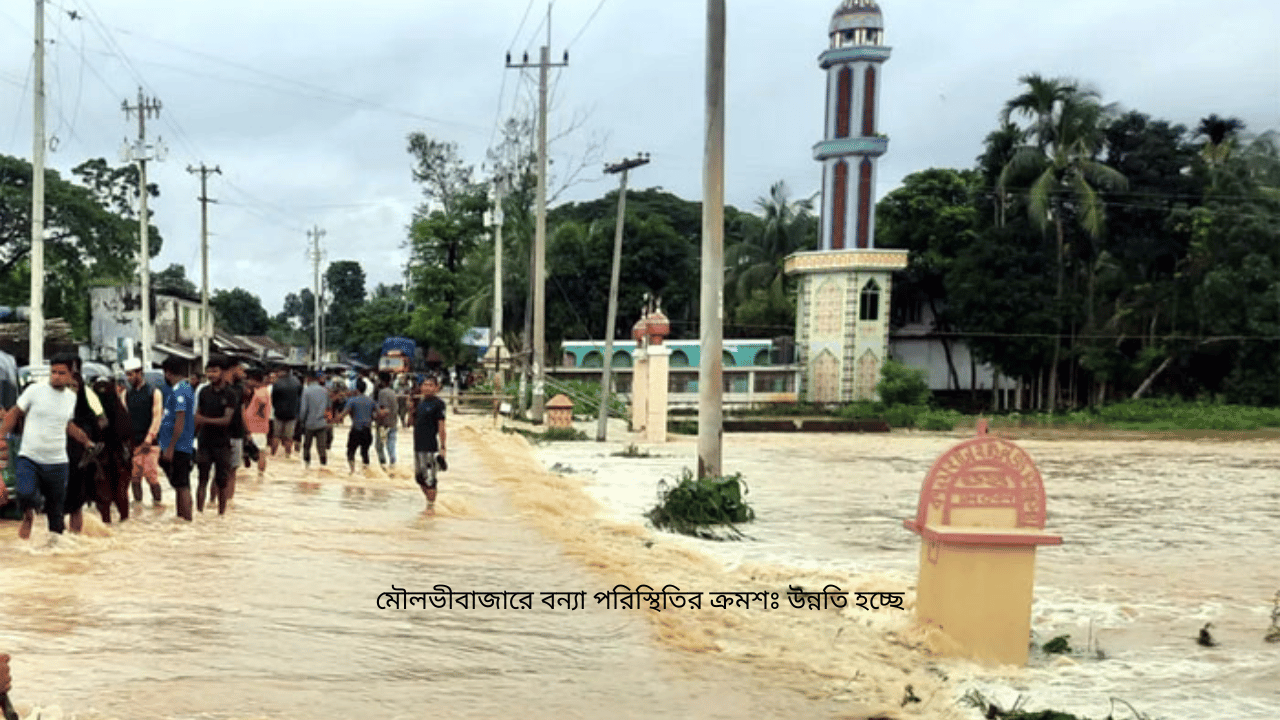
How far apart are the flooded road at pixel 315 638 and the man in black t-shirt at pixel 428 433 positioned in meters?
1.72

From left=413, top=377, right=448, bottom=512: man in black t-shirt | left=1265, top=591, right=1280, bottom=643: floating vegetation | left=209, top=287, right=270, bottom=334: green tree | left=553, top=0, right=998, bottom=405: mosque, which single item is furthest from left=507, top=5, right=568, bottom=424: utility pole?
left=209, top=287, right=270, bottom=334: green tree

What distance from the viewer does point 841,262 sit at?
4272cm

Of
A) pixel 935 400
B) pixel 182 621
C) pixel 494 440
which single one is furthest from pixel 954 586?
pixel 935 400

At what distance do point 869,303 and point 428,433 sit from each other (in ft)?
110

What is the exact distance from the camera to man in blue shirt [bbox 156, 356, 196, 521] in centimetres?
1031

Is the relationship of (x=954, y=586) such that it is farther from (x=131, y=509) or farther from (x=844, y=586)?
(x=131, y=509)

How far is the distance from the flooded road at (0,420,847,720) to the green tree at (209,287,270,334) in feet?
274

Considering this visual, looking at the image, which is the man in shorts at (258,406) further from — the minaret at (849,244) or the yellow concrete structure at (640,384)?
the minaret at (849,244)

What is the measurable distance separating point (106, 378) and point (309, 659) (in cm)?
519

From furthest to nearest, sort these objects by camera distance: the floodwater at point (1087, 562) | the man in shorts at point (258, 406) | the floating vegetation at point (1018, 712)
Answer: the man in shorts at point (258, 406) < the floodwater at point (1087, 562) < the floating vegetation at point (1018, 712)

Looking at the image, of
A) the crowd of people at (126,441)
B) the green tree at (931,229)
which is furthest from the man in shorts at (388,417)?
the green tree at (931,229)

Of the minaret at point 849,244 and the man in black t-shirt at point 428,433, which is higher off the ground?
the minaret at point 849,244

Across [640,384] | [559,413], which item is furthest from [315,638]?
[640,384]

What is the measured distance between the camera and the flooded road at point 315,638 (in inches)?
213
